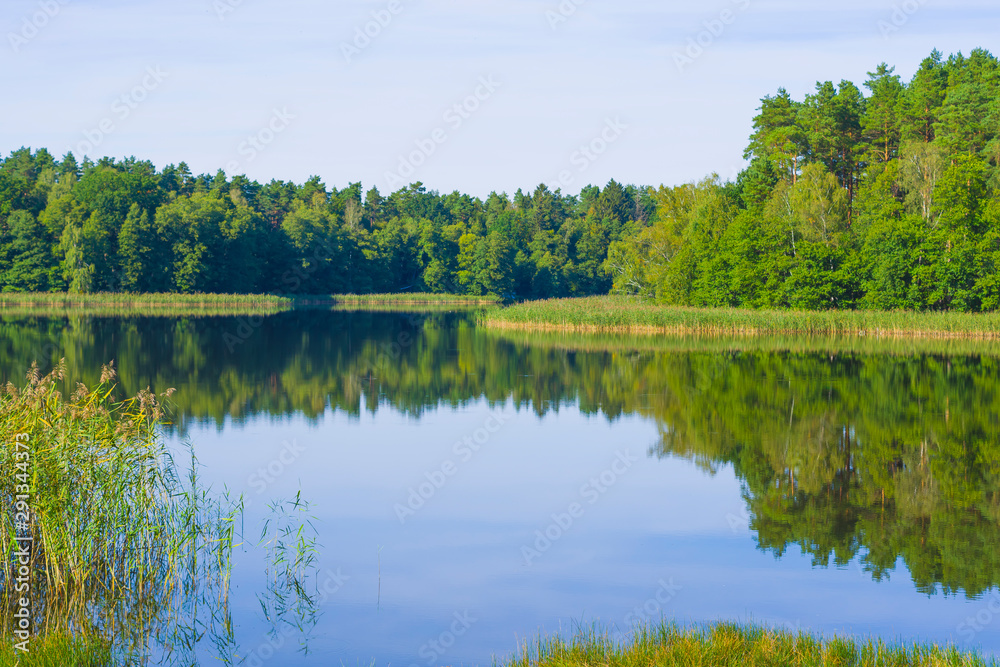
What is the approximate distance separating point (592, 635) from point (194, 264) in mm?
78851

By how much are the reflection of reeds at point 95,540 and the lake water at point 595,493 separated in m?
0.66

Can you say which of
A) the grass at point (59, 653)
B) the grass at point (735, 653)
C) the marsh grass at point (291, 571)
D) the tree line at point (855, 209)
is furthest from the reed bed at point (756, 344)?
the grass at point (59, 653)

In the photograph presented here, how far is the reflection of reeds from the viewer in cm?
744

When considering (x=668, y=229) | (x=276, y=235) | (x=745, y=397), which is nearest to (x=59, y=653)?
(x=745, y=397)

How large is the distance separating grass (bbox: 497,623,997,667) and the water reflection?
2.73 m

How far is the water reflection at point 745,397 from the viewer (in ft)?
36.9

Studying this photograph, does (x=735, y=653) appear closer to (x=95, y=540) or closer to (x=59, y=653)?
(x=59, y=653)

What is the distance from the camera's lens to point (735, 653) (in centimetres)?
635

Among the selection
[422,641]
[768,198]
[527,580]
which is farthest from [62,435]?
[768,198]

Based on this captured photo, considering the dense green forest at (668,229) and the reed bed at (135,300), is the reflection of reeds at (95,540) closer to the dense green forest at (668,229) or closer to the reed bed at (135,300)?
the dense green forest at (668,229)

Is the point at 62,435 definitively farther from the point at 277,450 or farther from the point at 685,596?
the point at 277,450

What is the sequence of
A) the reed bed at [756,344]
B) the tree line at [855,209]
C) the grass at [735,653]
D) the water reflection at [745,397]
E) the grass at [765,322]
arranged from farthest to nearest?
the tree line at [855,209] → the grass at [765,322] → the reed bed at [756,344] → the water reflection at [745,397] → the grass at [735,653]

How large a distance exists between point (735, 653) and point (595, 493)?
694 centimetres

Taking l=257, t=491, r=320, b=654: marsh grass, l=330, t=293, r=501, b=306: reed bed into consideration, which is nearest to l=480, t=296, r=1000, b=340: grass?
l=257, t=491, r=320, b=654: marsh grass
